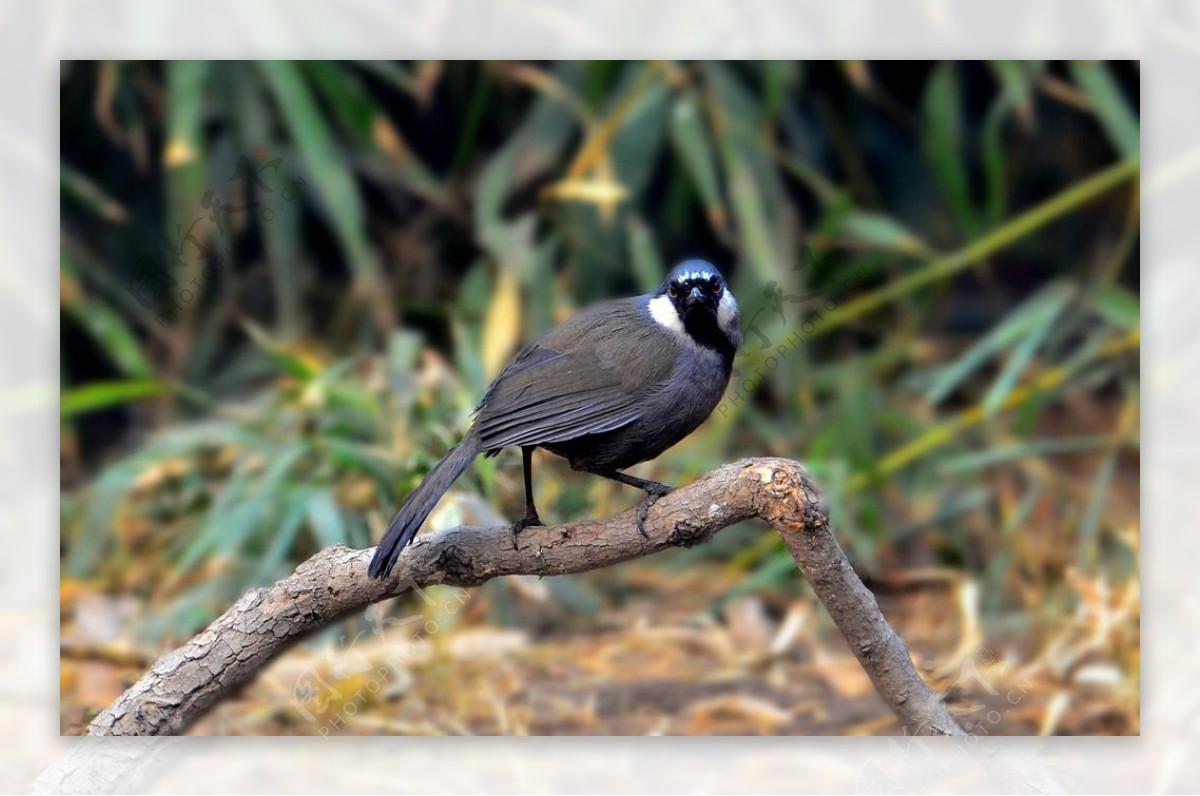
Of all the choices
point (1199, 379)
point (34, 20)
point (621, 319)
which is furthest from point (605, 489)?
point (34, 20)

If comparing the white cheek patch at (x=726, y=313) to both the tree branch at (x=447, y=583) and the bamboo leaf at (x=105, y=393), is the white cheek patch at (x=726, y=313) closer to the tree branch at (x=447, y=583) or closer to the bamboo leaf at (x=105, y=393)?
the tree branch at (x=447, y=583)

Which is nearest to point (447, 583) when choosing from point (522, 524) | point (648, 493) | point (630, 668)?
point (522, 524)

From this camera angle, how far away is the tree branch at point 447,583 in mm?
2379

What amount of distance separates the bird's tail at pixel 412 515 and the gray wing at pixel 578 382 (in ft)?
0.32

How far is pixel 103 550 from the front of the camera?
3705 mm

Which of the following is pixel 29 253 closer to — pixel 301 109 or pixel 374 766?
pixel 301 109

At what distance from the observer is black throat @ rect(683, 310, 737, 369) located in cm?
258

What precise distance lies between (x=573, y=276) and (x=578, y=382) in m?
1.46

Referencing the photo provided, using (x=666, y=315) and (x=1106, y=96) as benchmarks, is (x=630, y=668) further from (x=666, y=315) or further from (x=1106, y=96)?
(x=1106, y=96)

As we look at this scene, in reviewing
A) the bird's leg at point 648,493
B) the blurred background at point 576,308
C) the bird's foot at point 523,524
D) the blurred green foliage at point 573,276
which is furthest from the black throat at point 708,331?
the blurred green foliage at point 573,276

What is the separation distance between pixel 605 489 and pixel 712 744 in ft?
2.72

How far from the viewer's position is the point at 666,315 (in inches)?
104

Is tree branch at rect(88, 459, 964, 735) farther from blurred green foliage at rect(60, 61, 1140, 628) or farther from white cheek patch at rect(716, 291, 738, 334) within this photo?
blurred green foliage at rect(60, 61, 1140, 628)

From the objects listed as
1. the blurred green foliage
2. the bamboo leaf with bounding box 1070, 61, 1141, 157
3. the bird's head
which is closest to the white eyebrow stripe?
the bird's head
